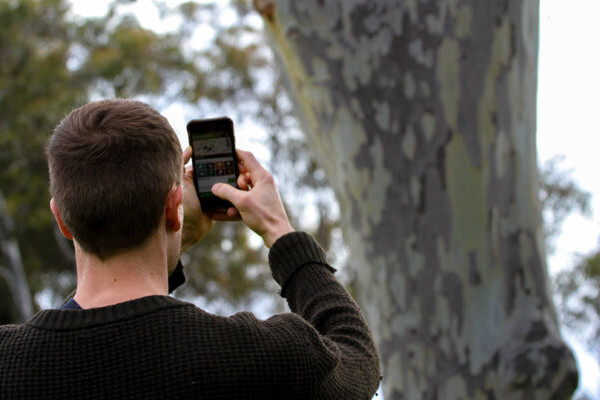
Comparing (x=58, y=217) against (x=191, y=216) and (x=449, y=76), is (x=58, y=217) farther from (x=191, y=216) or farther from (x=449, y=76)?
(x=449, y=76)

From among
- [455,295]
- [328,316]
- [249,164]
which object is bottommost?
[328,316]

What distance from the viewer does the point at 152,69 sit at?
17.7m

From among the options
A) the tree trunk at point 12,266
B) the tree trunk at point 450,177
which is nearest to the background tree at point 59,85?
the tree trunk at point 12,266

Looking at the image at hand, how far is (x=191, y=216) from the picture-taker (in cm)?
168

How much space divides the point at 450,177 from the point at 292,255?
1565mm

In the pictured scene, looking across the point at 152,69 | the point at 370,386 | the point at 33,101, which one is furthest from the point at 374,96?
the point at 152,69

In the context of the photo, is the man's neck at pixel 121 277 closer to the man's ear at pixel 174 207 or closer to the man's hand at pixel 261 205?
the man's ear at pixel 174 207

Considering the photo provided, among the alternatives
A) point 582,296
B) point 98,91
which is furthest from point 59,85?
point 582,296

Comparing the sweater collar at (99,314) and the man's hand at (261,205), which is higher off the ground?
the man's hand at (261,205)

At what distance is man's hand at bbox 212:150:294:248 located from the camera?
1487 millimetres

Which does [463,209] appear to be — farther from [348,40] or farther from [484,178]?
[348,40]

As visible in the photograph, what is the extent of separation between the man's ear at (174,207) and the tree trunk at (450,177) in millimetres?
1685

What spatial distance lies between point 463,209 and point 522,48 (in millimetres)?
663

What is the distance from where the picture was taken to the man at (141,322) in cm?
116
